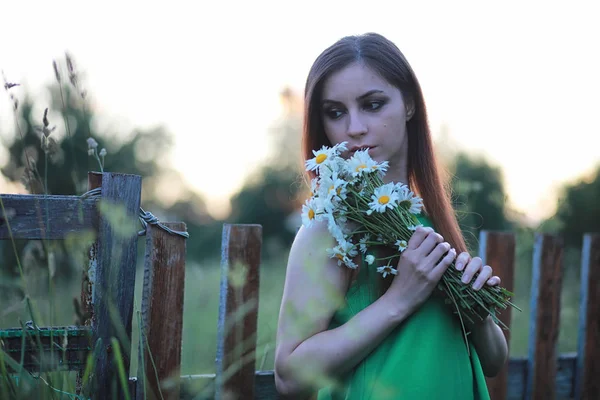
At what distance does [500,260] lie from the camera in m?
3.39

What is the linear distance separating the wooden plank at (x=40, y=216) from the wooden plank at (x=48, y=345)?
0.30 m

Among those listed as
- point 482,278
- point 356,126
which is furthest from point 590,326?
point 356,126

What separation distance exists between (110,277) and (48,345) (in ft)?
0.95

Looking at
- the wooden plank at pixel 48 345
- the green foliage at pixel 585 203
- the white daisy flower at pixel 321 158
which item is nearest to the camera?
the wooden plank at pixel 48 345

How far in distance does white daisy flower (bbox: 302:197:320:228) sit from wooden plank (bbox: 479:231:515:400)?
189 cm

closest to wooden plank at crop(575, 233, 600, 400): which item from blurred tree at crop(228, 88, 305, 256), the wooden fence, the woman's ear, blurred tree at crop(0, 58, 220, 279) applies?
the wooden fence

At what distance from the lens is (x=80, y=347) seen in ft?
6.17

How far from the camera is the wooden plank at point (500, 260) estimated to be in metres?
3.36

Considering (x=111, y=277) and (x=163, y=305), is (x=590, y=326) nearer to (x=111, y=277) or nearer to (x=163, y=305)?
(x=163, y=305)

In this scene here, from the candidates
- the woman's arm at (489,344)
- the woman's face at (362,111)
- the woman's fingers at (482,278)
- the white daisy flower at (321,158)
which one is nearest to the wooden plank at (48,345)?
the white daisy flower at (321,158)

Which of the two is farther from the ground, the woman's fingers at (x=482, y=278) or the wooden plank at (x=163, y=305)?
the woman's fingers at (x=482, y=278)

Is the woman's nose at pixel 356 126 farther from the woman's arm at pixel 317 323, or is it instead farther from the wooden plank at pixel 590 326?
the wooden plank at pixel 590 326

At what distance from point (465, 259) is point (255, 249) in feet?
3.41

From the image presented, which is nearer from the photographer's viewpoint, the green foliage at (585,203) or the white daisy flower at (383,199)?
the white daisy flower at (383,199)
